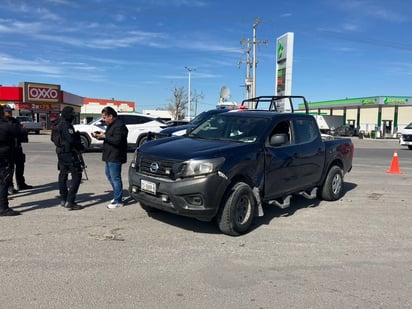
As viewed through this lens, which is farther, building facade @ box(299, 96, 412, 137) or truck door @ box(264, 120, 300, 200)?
building facade @ box(299, 96, 412, 137)

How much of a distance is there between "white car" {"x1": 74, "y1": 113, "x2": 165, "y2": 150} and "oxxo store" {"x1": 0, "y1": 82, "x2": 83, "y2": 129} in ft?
92.9

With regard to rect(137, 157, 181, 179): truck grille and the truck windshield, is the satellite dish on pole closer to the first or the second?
the truck windshield

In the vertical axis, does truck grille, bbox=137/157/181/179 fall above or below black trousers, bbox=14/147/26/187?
above

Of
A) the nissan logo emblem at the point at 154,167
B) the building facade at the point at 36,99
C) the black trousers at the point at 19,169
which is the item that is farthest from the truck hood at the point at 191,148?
the building facade at the point at 36,99

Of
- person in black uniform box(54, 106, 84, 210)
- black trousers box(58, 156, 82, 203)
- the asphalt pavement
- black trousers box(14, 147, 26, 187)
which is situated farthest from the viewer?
black trousers box(14, 147, 26, 187)

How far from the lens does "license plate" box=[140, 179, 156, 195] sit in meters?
5.04

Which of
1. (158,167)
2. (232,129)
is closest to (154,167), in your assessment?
(158,167)

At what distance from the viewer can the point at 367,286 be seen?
3723 millimetres

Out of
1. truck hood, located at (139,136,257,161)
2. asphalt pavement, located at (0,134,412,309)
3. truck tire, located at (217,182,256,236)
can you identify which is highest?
truck hood, located at (139,136,257,161)

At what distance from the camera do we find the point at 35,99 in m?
41.8

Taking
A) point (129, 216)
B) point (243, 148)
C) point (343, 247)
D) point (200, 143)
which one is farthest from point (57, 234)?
point (343, 247)

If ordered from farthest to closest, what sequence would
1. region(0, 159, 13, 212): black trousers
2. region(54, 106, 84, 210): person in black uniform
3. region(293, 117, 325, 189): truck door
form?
region(293, 117, 325, 189): truck door, region(54, 106, 84, 210): person in black uniform, region(0, 159, 13, 212): black trousers

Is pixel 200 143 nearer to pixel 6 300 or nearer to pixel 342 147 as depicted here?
pixel 6 300

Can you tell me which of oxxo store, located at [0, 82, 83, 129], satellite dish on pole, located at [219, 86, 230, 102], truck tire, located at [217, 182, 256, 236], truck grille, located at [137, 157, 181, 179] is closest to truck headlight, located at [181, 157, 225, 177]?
truck grille, located at [137, 157, 181, 179]
